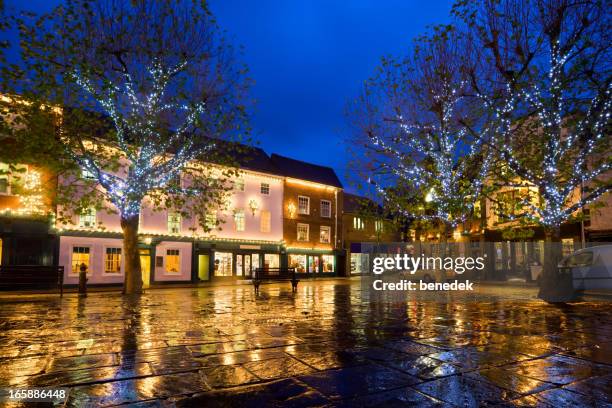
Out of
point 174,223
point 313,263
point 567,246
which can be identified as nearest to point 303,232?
point 313,263

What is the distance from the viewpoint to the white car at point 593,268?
582 inches

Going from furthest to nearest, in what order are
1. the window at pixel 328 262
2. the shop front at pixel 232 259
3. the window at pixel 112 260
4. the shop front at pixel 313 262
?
the window at pixel 328 262 < the shop front at pixel 313 262 < the shop front at pixel 232 259 < the window at pixel 112 260

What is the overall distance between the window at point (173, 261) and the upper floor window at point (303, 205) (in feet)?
42.4

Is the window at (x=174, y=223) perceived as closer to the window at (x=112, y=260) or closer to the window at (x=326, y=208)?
the window at (x=112, y=260)

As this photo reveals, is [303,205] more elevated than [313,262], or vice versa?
[303,205]

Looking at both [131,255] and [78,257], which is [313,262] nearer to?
[78,257]

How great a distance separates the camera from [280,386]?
439cm

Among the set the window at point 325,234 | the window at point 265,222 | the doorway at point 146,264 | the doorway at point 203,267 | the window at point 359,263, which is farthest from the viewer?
the window at point 359,263

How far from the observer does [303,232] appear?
40156 mm

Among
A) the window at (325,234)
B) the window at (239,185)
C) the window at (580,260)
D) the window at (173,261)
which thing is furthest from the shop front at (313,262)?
the window at (580,260)

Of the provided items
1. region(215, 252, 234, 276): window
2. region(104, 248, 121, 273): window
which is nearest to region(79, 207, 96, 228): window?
region(104, 248, 121, 273): window

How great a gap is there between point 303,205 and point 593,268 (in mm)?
27283

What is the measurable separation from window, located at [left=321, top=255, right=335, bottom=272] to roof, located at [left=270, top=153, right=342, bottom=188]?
7257 millimetres

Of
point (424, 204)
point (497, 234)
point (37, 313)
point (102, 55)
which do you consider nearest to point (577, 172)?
point (424, 204)
